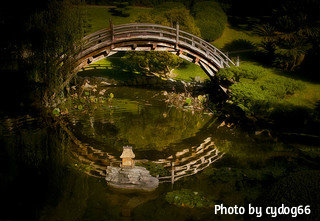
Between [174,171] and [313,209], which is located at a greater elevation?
[174,171]

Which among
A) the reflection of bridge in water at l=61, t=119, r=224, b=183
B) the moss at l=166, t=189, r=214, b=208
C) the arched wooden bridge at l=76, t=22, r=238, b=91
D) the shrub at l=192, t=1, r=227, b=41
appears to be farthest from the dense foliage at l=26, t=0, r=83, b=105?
the shrub at l=192, t=1, r=227, b=41

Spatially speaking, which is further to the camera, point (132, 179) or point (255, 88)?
point (255, 88)

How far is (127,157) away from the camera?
12656mm

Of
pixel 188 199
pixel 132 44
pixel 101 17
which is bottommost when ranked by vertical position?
pixel 188 199

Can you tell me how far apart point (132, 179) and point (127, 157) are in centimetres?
91

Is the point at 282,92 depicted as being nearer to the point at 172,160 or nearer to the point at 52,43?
the point at 172,160

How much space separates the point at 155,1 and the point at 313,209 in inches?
1435

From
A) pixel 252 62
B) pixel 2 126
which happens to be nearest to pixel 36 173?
pixel 2 126

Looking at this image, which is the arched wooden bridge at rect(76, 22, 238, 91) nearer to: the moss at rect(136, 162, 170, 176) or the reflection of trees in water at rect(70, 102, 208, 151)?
the reflection of trees in water at rect(70, 102, 208, 151)

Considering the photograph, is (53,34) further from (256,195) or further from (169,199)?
(256,195)

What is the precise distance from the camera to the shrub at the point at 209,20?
32.2 metres

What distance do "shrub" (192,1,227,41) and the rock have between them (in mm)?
22724

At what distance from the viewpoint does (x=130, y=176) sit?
12312 millimetres

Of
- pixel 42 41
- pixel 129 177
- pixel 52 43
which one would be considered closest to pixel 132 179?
pixel 129 177
